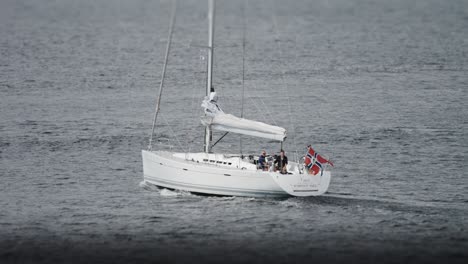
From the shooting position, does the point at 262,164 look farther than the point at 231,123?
No

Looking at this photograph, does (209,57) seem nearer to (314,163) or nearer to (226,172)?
(226,172)

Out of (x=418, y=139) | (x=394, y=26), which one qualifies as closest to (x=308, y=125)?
(x=418, y=139)

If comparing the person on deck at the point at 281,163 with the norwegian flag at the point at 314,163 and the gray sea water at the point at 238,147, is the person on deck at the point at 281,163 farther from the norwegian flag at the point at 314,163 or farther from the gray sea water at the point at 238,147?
the gray sea water at the point at 238,147

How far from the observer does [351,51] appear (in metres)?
146

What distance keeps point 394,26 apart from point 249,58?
6029cm

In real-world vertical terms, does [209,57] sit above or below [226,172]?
above

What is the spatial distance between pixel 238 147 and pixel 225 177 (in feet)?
68.8

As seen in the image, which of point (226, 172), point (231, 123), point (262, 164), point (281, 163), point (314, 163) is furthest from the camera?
point (231, 123)

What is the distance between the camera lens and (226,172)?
62.1 meters

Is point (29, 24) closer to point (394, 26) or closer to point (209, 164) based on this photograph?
point (394, 26)

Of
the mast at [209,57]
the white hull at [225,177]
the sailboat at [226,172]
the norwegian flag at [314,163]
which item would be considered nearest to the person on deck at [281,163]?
the sailboat at [226,172]

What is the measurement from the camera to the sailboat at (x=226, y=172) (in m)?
61.6

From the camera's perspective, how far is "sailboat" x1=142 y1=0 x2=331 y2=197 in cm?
6156

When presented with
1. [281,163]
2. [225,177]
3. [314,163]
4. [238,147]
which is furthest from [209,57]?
[238,147]
